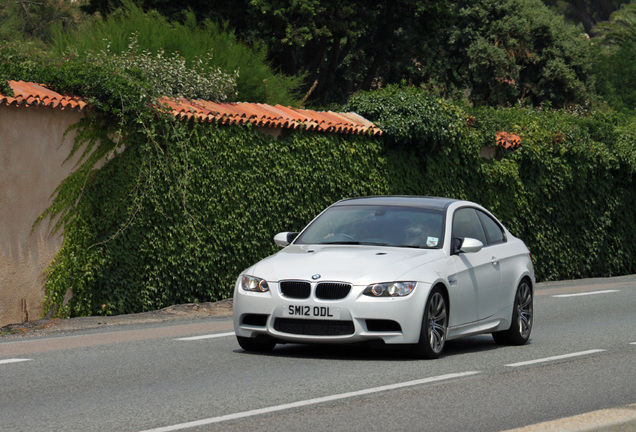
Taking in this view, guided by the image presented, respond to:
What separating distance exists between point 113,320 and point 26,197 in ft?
6.62

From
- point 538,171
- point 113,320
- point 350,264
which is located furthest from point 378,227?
point 538,171

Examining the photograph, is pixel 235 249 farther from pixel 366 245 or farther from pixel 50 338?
pixel 366 245

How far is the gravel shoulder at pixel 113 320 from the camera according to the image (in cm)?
1357

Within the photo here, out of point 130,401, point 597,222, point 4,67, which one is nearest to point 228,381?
point 130,401

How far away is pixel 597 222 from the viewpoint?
2659cm

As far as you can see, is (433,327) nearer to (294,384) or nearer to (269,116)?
(294,384)

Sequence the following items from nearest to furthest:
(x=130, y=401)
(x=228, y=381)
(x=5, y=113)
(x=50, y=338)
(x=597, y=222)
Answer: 1. (x=130, y=401)
2. (x=228, y=381)
3. (x=50, y=338)
4. (x=5, y=113)
5. (x=597, y=222)

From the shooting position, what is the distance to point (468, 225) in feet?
38.0

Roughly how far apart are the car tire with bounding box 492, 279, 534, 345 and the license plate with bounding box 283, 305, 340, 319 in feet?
9.82

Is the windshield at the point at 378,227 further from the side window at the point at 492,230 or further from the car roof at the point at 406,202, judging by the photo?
the side window at the point at 492,230

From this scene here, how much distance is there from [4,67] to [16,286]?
3.07m

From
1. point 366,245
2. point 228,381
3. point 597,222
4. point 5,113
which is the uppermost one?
point 5,113

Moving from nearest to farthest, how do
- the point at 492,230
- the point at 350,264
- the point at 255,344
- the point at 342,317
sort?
the point at 342,317
the point at 350,264
the point at 255,344
the point at 492,230

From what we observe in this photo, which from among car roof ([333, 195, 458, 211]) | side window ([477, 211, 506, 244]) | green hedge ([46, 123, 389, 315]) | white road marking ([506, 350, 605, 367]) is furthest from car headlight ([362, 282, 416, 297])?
green hedge ([46, 123, 389, 315])
